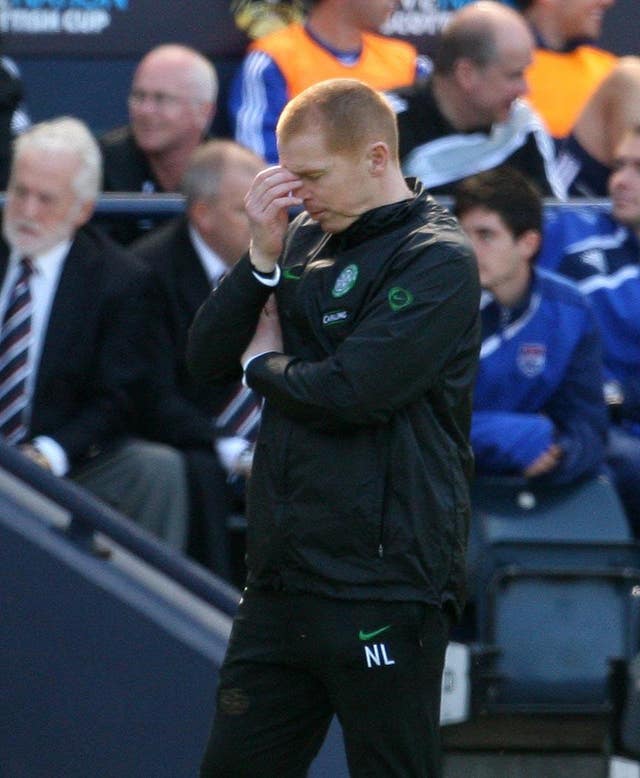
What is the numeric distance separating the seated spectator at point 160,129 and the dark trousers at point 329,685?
292cm

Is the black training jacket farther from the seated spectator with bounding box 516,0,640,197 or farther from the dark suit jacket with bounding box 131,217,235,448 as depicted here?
the seated spectator with bounding box 516,0,640,197

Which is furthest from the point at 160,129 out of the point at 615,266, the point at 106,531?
the point at 106,531

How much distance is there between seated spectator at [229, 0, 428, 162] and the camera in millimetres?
5875

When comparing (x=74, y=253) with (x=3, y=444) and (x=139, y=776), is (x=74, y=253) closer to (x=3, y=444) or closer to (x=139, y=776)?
(x=3, y=444)

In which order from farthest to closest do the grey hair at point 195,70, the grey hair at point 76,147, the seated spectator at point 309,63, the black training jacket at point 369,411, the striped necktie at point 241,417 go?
the seated spectator at point 309,63 → the grey hair at point 195,70 → the grey hair at point 76,147 → the striped necktie at point 241,417 → the black training jacket at point 369,411

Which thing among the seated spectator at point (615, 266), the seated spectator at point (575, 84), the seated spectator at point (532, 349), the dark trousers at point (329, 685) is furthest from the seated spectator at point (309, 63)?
the dark trousers at point (329, 685)

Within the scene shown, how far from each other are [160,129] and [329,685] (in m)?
3.10

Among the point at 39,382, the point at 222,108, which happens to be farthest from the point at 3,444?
the point at 222,108

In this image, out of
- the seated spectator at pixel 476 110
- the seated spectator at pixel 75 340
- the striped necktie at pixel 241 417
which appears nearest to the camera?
the seated spectator at pixel 75 340

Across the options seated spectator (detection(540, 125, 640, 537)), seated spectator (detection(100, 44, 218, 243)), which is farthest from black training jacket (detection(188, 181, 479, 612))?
seated spectator (detection(100, 44, 218, 243))

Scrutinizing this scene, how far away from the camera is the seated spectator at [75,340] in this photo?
445 centimetres

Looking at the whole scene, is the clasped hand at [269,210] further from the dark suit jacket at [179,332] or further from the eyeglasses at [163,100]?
the eyeglasses at [163,100]

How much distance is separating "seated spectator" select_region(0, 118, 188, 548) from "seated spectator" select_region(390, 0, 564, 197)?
3.94ft

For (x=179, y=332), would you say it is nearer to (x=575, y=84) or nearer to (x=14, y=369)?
(x=14, y=369)
